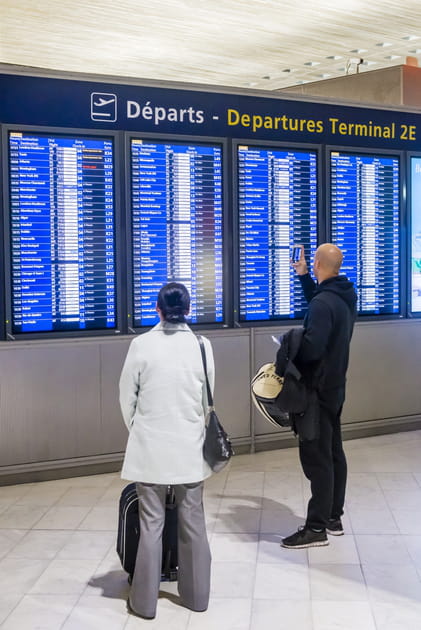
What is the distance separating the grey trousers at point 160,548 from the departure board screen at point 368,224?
389 cm

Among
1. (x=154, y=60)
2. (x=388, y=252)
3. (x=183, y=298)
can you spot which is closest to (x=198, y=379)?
(x=183, y=298)

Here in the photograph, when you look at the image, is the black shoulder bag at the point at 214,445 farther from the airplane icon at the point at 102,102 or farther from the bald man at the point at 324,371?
the airplane icon at the point at 102,102

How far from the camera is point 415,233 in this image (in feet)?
24.3

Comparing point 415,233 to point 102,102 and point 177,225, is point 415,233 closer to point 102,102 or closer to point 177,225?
point 177,225

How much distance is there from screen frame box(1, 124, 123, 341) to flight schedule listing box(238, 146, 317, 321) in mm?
1064

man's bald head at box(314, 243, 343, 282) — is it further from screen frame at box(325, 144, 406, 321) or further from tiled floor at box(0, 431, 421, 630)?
screen frame at box(325, 144, 406, 321)

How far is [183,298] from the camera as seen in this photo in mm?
3615

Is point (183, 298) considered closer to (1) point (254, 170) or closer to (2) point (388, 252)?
(1) point (254, 170)

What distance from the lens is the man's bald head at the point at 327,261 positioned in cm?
450

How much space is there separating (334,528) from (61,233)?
2.86 metres

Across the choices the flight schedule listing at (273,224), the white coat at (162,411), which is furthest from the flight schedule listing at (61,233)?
the white coat at (162,411)

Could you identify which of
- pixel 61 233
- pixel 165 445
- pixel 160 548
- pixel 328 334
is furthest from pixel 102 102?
pixel 160 548

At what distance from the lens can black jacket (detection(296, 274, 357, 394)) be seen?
14.1ft

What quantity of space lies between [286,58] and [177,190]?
5046 mm
